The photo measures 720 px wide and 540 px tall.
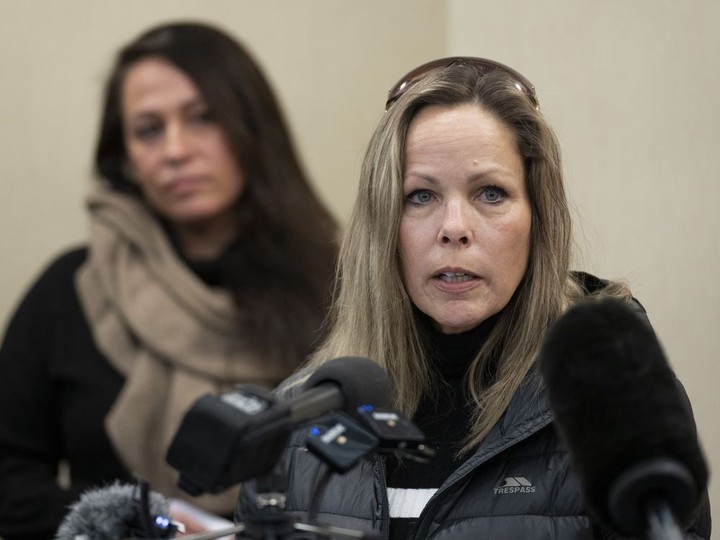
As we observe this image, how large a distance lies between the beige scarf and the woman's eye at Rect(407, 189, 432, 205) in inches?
50.8

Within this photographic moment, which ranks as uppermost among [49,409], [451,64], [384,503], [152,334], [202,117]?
[451,64]

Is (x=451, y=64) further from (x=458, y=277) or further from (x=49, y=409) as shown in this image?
(x=49, y=409)

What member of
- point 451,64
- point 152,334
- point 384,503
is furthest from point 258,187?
point 384,503

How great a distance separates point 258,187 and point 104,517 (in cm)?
212

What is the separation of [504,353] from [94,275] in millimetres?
1847

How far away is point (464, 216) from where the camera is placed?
213cm

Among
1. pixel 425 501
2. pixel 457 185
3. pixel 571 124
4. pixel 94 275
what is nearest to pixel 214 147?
pixel 94 275

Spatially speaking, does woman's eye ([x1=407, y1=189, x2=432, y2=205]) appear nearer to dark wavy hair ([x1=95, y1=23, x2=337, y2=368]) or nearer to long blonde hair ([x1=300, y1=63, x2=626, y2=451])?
long blonde hair ([x1=300, y1=63, x2=626, y2=451])

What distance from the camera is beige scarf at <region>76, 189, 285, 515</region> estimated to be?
11.3 ft

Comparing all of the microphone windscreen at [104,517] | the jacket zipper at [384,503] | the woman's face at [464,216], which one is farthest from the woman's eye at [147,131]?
the microphone windscreen at [104,517]

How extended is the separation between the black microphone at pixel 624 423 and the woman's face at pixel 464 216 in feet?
2.38

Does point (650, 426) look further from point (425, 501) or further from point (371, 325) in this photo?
point (371, 325)

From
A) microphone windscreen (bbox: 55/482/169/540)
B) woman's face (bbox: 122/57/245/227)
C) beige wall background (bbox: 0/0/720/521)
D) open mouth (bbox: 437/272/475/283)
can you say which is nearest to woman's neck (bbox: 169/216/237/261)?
woman's face (bbox: 122/57/245/227)

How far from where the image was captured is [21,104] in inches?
186
